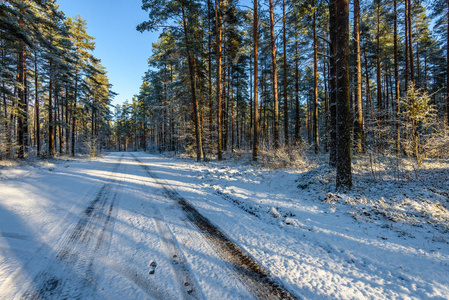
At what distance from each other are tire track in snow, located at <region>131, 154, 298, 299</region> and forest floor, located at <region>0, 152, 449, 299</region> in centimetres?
1

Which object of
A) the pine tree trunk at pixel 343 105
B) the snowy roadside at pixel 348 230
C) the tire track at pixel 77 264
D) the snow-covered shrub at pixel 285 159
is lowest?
the snowy roadside at pixel 348 230

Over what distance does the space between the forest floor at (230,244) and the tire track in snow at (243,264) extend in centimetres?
1

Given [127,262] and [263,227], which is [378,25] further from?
[127,262]

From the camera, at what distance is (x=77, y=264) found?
2.24 meters

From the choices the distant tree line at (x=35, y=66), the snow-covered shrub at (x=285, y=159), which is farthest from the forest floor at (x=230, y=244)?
the distant tree line at (x=35, y=66)

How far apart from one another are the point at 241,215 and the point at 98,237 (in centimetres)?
270

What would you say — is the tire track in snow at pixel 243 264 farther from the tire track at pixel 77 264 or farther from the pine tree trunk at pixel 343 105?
the pine tree trunk at pixel 343 105

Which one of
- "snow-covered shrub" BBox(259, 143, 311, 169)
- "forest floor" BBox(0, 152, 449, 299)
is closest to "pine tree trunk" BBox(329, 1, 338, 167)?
"snow-covered shrub" BBox(259, 143, 311, 169)

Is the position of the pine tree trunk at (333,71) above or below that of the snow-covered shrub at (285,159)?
above

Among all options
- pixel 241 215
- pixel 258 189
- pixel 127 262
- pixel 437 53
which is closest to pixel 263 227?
pixel 241 215

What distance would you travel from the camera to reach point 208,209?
4359mm

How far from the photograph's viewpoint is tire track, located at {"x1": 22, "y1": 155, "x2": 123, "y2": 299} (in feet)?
5.85

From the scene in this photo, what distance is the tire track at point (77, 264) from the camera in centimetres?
178

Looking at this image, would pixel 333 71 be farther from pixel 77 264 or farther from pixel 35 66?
pixel 35 66
